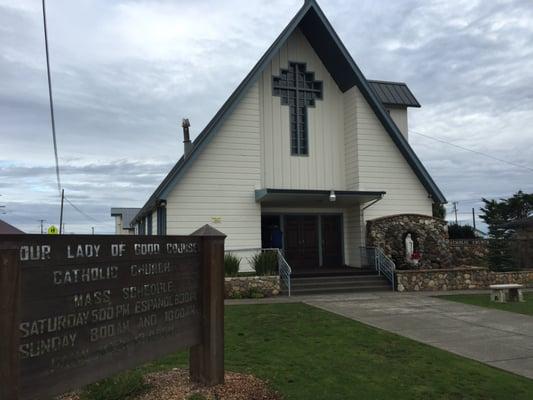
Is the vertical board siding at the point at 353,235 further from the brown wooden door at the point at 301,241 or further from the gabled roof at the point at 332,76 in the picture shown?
the gabled roof at the point at 332,76

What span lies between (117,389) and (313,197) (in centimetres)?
1444

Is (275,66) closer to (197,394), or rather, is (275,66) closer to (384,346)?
(384,346)

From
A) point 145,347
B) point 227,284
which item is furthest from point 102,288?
point 227,284

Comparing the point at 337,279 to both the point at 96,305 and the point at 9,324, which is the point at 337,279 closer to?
the point at 96,305

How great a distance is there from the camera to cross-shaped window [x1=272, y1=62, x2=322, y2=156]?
20.7m

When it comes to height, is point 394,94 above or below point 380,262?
above

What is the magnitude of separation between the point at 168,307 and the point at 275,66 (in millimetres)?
16616

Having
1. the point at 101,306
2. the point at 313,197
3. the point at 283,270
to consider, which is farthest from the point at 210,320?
the point at 313,197

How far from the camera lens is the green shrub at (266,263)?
663 inches

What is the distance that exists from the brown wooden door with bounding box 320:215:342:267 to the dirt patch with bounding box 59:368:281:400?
50.7 ft

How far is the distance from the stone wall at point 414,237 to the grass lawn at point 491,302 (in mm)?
3720

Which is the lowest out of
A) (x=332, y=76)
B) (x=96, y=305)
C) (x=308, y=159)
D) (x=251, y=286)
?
(x=251, y=286)

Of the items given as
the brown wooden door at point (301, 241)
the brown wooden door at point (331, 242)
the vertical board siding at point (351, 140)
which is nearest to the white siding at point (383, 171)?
the vertical board siding at point (351, 140)

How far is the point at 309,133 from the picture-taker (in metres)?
20.9
